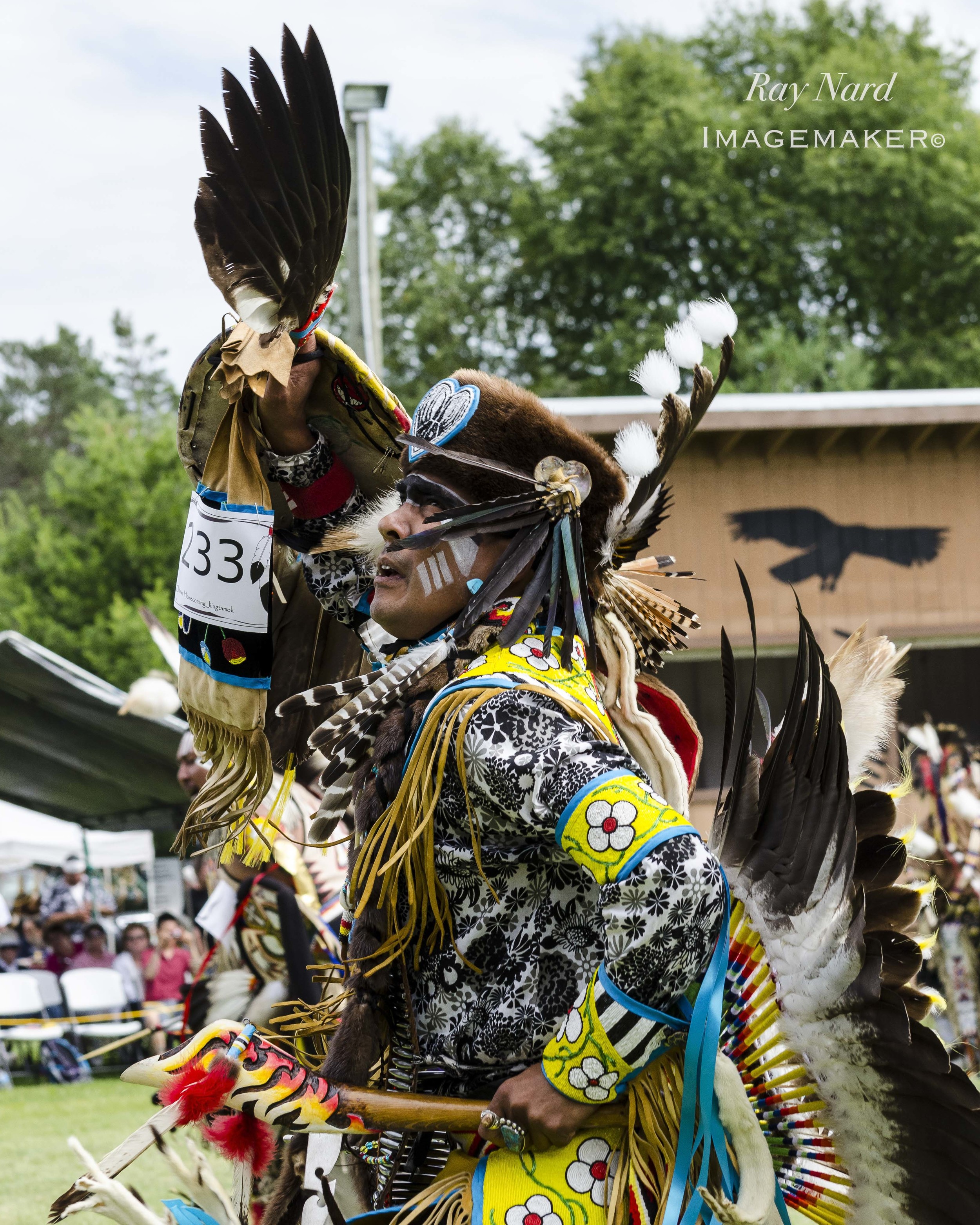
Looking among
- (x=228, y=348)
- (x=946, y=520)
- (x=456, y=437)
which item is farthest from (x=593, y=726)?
(x=946, y=520)

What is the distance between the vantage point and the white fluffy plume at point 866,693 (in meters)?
2.00

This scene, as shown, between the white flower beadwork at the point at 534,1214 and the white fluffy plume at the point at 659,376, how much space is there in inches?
46.8

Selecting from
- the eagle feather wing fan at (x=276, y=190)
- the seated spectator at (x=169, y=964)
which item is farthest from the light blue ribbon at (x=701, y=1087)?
the seated spectator at (x=169, y=964)

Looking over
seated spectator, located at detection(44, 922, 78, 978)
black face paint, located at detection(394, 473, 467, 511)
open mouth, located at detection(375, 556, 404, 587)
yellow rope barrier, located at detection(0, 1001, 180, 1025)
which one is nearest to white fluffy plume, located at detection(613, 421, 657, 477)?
black face paint, located at detection(394, 473, 467, 511)

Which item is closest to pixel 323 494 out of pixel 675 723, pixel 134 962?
pixel 675 723

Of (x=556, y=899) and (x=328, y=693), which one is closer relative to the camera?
(x=556, y=899)

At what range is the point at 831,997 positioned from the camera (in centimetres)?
171

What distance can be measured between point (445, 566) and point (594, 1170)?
0.85 meters

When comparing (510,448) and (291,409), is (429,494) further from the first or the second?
(291,409)

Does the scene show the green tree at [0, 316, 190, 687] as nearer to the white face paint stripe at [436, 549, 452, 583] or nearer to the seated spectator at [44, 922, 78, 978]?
the seated spectator at [44, 922, 78, 978]

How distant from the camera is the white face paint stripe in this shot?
199 cm

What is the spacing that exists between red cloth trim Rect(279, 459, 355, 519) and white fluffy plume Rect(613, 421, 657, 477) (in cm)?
56

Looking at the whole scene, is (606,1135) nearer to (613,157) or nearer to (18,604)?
(18,604)

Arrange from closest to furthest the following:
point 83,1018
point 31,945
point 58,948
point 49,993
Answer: point 83,1018 → point 49,993 → point 58,948 → point 31,945
